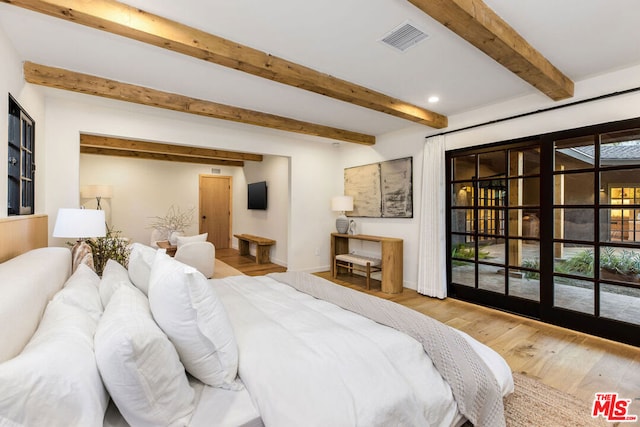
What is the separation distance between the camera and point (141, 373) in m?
0.94

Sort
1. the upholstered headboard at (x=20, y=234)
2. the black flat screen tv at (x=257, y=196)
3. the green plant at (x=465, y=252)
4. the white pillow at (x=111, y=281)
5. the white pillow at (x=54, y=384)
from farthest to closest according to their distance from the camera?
1. the black flat screen tv at (x=257, y=196)
2. the green plant at (x=465, y=252)
3. the upholstered headboard at (x=20, y=234)
4. the white pillow at (x=111, y=281)
5. the white pillow at (x=54, y=384)

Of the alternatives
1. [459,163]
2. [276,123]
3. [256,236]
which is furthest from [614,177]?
[256,236]

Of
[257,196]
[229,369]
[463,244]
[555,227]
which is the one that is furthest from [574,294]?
[257,196]

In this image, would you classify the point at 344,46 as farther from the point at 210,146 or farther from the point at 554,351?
the point at 554,351

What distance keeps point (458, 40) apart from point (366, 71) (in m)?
0.80

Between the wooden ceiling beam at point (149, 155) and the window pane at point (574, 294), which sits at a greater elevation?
the wooden ceiling beam at point (149, 155)

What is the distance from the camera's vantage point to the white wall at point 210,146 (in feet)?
11.3

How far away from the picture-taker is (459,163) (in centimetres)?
402

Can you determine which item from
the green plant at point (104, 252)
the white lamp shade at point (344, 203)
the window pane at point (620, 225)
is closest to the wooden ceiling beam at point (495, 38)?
the window pane at point (620, 225)

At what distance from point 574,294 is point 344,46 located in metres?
3.27

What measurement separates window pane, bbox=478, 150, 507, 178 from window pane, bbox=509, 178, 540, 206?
0.60ft

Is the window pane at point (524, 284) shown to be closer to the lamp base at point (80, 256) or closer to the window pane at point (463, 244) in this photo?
the window pane at point (463, 244)

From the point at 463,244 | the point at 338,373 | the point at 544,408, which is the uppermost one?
the point at 463,244

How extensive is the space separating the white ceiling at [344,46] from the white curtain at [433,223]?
89cm
